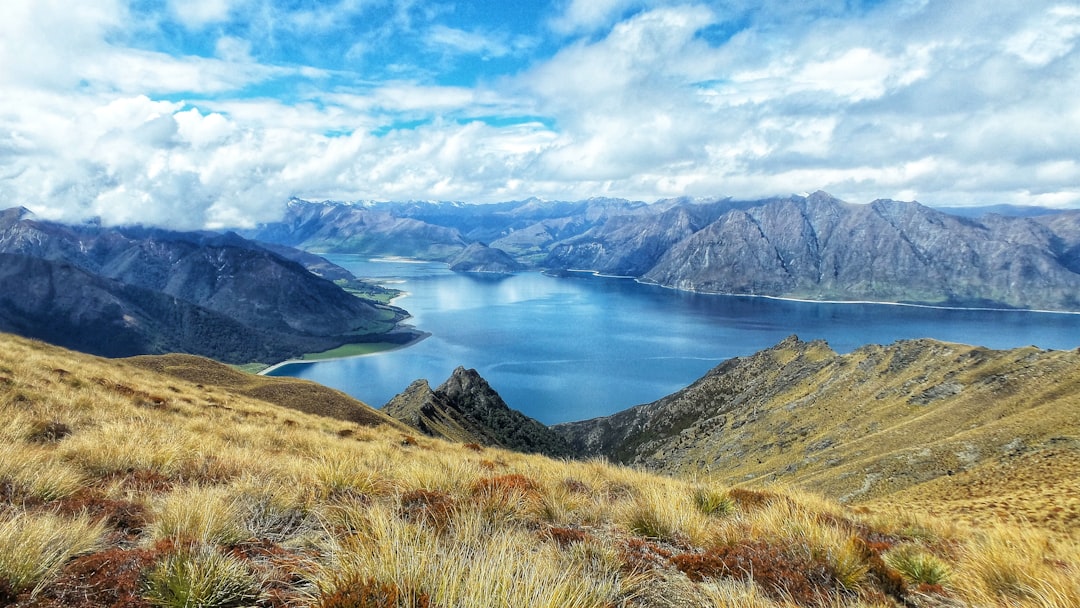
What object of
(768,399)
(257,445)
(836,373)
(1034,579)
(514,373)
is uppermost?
(1034,579)

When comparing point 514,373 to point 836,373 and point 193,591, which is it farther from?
point 193,591

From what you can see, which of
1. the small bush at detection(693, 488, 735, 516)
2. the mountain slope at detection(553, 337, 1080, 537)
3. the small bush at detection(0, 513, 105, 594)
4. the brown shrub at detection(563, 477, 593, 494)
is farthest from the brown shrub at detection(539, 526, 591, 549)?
the mountain slope at detection(553, 337, 1080, 537)

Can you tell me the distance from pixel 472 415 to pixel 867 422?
194 feet

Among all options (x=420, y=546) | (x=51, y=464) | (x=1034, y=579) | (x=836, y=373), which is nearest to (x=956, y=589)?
(x=1034, y=579)

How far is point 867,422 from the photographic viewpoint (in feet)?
196

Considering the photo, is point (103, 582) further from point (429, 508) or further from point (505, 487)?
point (505, 487)

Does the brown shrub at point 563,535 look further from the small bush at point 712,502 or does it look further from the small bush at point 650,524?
the small bush at point 712,502

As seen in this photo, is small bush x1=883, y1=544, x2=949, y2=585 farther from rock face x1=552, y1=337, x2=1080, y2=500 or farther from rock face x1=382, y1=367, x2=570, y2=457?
rock face x1=382, y1=367, x2=570, y2=457

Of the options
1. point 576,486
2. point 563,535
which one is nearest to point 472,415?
point 576,486

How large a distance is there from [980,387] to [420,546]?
69.4 metres

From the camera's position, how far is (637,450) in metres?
98.4

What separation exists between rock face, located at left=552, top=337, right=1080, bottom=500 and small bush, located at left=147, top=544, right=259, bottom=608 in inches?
407

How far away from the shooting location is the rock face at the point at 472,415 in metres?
74.1

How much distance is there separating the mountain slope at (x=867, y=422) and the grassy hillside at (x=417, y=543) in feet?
48.5
